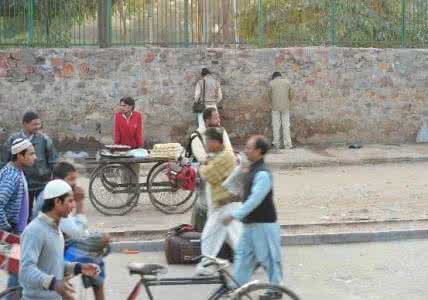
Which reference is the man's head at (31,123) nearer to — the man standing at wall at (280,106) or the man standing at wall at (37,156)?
the man standing at wall at (37,156)

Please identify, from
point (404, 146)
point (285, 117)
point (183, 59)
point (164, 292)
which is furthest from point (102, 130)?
point (164, 292)

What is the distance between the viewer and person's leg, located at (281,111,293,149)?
1981cm

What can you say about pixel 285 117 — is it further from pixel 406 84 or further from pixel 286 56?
pixel 406 84

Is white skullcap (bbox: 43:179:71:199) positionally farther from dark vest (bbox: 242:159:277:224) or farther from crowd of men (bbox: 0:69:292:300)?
dark vest (bbox: 242:159:277:224)

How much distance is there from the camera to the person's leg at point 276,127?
1984 centimetres

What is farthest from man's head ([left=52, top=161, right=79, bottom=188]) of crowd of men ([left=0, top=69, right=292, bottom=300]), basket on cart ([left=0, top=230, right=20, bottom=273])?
basket on cart ([left=0, top=230, right=20, bottom=273])

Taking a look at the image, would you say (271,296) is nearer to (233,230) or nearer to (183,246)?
(233,230)

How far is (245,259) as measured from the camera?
8820 mm

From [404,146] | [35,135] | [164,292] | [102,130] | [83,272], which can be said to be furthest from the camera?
[404,146]

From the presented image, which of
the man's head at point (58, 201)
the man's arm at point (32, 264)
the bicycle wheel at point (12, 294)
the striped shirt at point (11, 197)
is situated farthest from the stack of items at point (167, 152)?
the man's arm at point (32, 264)

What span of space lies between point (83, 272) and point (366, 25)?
50.1 feet

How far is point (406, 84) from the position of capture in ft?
68.1

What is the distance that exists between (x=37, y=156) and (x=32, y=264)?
15.2 ft

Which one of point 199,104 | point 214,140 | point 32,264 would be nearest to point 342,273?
point 214,140
